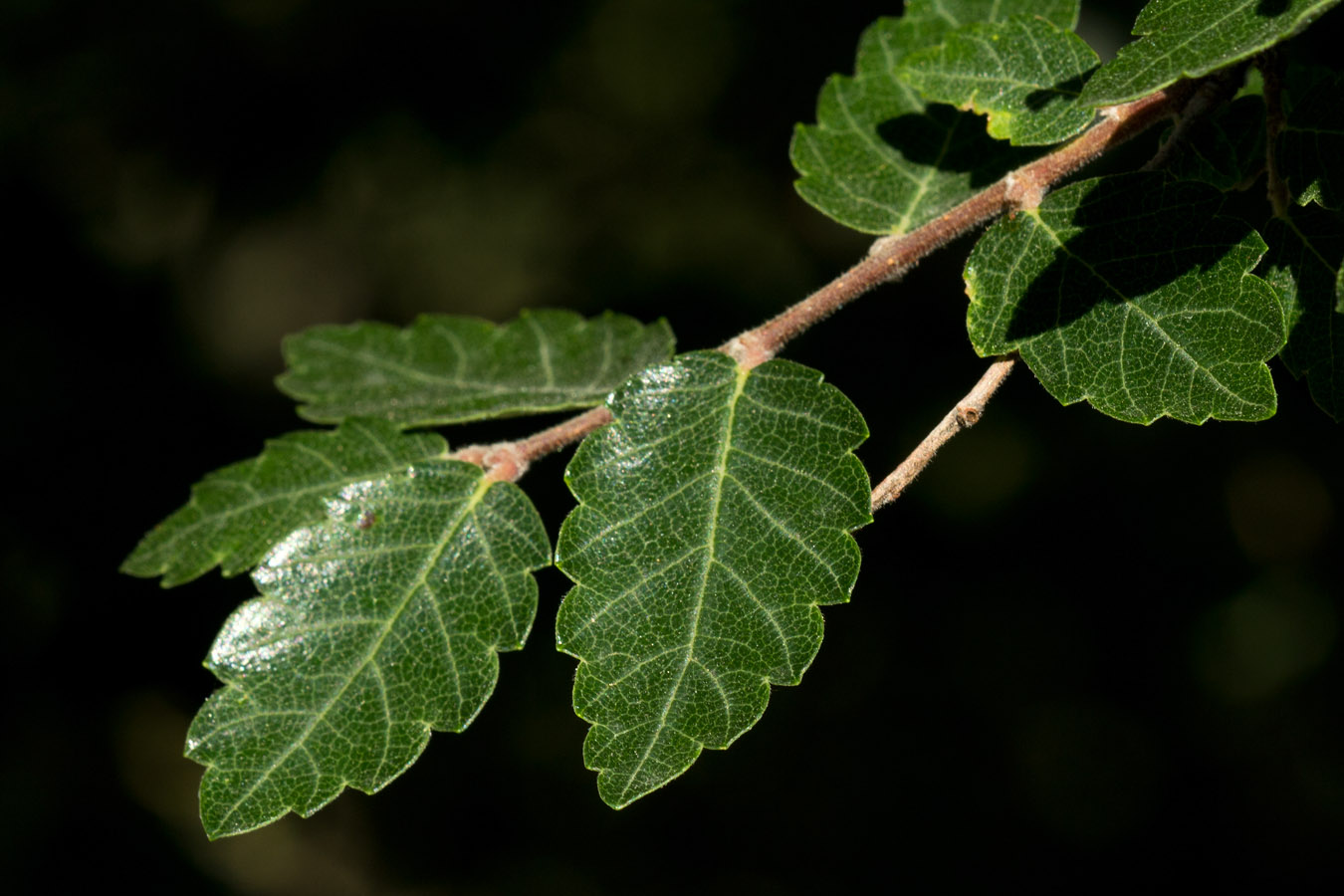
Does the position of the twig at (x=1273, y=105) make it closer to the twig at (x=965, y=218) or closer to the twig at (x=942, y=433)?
the twig at (x=965, y=218)

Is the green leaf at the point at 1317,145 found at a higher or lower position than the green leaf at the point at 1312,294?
higher

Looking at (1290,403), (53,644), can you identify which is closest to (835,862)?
(1290,403)

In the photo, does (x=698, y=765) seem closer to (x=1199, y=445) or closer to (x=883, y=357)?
(x=883, y=357)

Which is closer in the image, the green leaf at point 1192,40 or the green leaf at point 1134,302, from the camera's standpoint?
the green leaf at point 1192,40

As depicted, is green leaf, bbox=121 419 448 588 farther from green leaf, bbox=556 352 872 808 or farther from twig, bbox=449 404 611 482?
green leaf, bbox=556 352 872 808

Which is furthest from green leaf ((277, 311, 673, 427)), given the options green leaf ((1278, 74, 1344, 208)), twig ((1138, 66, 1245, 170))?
green leaf ((1278, 74, 1344, 208))

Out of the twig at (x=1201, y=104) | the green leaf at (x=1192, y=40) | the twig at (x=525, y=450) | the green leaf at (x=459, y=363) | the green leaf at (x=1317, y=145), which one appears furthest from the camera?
the green leaf at (x=459, y=363)

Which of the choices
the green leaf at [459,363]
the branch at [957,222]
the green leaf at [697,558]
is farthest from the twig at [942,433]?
the green leaf at [459,363]
